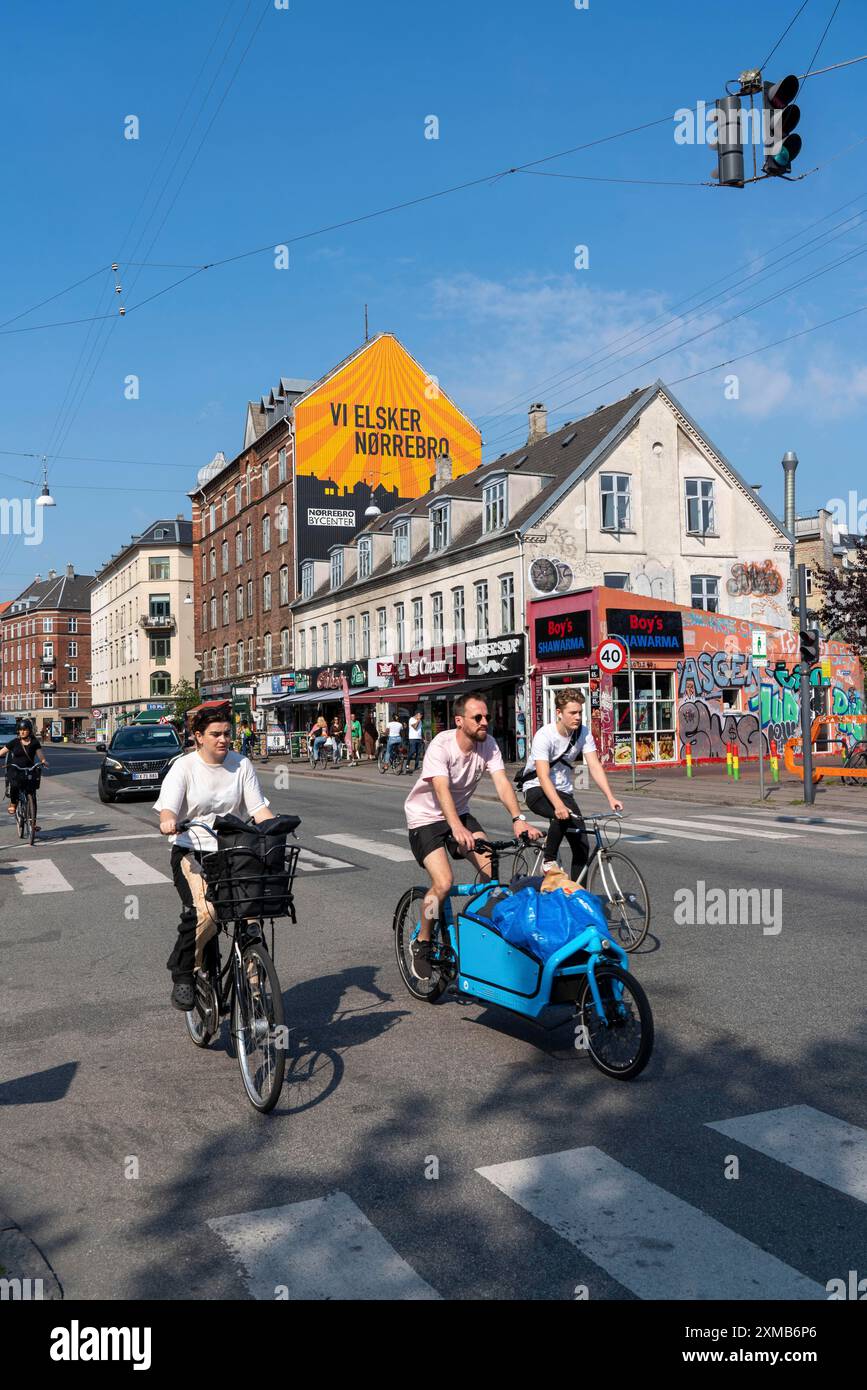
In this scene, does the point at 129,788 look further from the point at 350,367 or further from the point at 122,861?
the point at 350,367

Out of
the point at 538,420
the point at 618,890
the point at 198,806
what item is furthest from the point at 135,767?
the point at 538,420

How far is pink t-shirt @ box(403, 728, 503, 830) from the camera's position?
6.30 m

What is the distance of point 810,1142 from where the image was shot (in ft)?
14.2

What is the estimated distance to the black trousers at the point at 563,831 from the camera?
776cm

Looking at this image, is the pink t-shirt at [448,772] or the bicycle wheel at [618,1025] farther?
the pink t-shirt at [448,772]

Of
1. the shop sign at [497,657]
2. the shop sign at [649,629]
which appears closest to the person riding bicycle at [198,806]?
the shop sign at [649,629]

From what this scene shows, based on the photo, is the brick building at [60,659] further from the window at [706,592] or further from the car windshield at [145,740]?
the car windshield at [145,740]

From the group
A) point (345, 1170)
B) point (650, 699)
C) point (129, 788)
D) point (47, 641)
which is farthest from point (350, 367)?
point (47, 641)

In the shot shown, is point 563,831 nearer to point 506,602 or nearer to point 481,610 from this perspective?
point 506,602

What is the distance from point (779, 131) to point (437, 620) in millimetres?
33736

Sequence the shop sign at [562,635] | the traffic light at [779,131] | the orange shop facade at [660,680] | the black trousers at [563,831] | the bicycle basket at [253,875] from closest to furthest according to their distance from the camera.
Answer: the bicycle basket at [253,875], the black trousers at [563,831], the traffic light at [779,131], the orange shop facade at [660,680], the shop sign at [562,635]

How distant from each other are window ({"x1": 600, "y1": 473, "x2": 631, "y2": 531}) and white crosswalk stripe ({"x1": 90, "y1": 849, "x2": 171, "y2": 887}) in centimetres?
2462

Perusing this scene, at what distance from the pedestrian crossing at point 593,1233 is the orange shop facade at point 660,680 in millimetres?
26163
